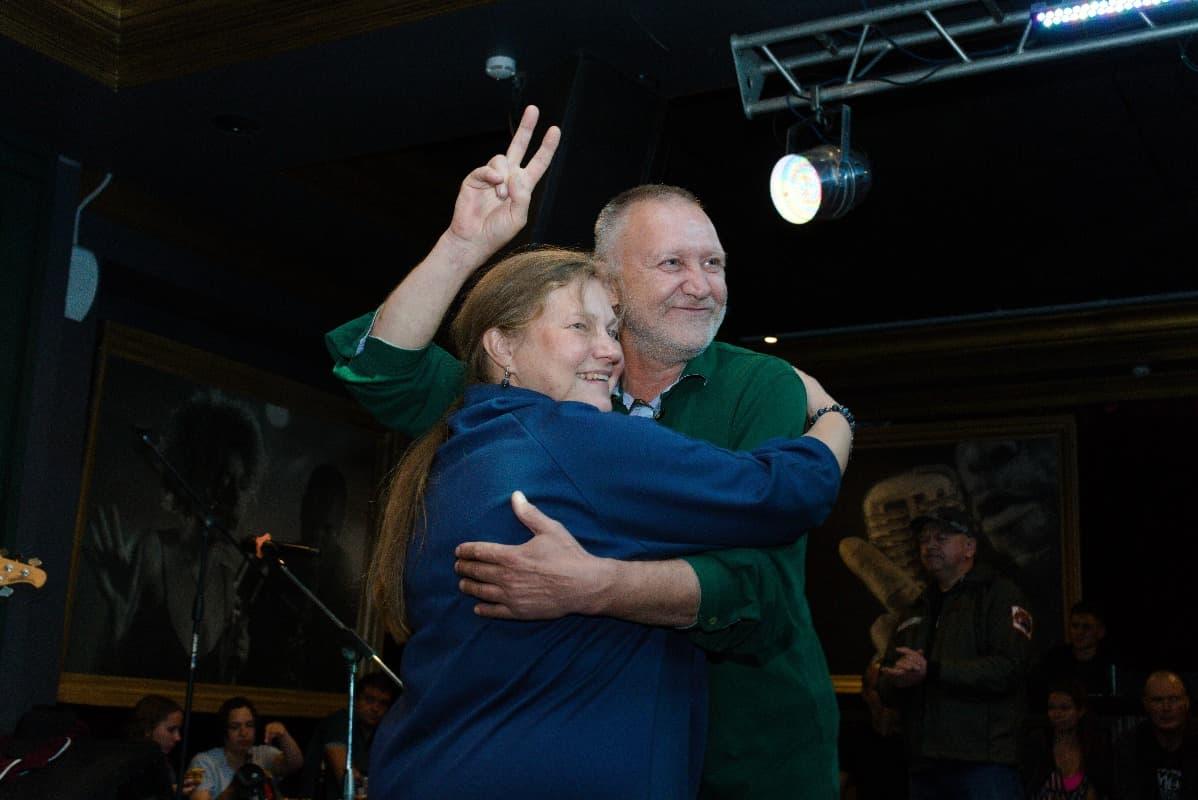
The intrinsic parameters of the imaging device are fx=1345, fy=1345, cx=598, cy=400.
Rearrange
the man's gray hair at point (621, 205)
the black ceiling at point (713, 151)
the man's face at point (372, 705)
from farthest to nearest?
the man's face at point (372, 705), the black ceiling at point (713, 151), the man's gray hair at point (621, 205)

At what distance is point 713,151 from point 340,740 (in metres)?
3.69

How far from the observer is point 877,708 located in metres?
7.39

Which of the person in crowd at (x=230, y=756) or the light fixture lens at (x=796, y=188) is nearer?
the light fixture lens at (x=796, y=188)

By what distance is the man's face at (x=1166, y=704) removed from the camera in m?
5.86

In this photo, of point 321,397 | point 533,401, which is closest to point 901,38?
point 533,401

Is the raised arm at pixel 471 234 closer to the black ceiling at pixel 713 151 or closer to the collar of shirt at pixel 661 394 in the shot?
the collar of shirt at pixel 661 394

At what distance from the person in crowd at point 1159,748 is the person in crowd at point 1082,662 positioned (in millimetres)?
1042

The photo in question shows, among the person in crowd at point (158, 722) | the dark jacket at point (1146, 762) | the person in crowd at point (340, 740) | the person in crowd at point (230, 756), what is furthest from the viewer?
the person in crowd at point (340, 740)

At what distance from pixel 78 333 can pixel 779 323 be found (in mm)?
4635

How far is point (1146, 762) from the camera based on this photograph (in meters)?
5.84

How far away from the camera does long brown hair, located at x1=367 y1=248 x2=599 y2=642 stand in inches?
62.8

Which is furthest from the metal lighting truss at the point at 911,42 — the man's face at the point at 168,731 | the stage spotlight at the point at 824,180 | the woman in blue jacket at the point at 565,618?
the man's face at the point at 168,731

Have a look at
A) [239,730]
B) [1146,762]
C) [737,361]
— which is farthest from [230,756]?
[737,361]

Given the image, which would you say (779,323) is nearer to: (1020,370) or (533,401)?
(1020,370)
